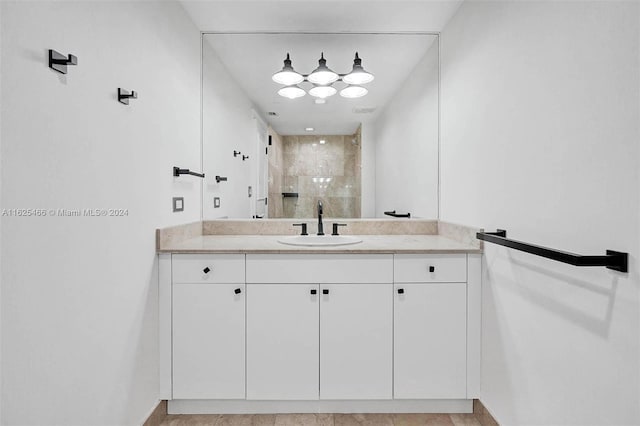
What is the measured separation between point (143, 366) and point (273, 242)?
2.81 ft

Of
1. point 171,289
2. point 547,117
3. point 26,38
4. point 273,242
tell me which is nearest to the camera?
point 26,38

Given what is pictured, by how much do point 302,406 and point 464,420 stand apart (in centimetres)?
82

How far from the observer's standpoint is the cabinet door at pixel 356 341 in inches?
70.1

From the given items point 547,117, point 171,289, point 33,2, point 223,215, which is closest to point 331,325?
point 171,289

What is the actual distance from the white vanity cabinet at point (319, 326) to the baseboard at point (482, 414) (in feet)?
1.45

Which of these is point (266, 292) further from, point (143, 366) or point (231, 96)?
point (231, 96)

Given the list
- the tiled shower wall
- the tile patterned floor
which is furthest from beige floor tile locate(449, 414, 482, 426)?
the tiled shower wall

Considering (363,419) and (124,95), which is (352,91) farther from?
(363,419)

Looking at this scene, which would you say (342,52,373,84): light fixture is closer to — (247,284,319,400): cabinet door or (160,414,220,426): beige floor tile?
(247,284,319,400): cabinet door

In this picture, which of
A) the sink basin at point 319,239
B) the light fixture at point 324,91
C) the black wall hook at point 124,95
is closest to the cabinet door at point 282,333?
the sink basin at point 319,239

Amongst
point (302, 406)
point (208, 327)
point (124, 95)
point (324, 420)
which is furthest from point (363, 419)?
point (124, 95)

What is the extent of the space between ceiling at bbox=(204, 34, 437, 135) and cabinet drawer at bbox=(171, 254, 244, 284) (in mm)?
1001

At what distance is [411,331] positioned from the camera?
1.78 meters

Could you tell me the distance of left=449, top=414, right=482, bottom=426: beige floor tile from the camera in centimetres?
176
